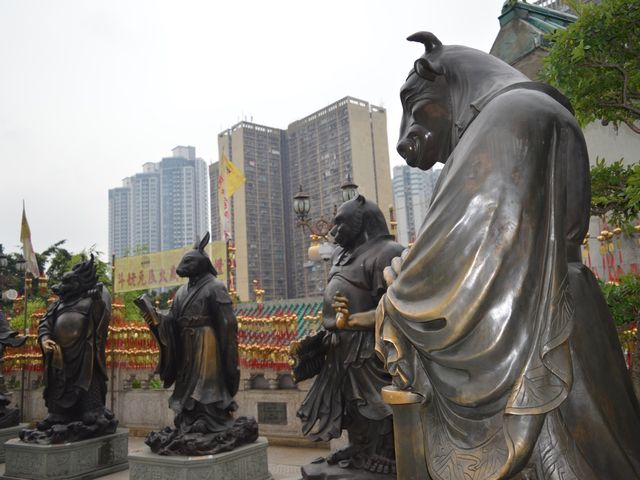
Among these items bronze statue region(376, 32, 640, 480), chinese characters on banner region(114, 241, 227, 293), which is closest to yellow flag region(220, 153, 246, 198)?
chinese characters on banner region(114, 241, 227, 293)

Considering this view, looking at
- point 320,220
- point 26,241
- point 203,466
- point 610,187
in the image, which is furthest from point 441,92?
point 26,241

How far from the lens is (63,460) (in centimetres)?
603

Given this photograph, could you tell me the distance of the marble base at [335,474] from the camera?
299 cm

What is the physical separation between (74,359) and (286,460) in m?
3.18

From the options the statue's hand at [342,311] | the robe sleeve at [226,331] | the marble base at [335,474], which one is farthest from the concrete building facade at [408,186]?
the statue's hand at [342,311]

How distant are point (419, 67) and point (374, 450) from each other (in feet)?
7.96

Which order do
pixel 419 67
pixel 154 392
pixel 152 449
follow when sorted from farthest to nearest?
pixel 154 392 → pixel 152 449 → pixel 419 67

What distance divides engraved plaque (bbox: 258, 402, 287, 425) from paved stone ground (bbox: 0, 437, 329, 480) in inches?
15.9

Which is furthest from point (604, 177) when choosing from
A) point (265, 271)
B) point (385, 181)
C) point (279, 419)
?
point (265, 271)

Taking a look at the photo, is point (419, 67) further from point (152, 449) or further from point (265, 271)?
point (265, 271)

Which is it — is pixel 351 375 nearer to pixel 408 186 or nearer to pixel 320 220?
pixel 320 220

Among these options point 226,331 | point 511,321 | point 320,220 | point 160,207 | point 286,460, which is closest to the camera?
point 511,321

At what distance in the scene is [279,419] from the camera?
7.77m

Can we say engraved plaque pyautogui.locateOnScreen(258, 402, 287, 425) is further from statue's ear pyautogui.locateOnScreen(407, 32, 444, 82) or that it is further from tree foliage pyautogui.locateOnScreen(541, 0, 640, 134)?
statue's ear pyautogui.locateOnScreen(407, 32, 444, 82)
